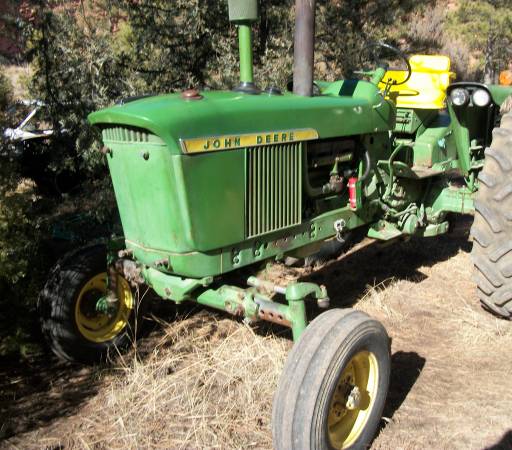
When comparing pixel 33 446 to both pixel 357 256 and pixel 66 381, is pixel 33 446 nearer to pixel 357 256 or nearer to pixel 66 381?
pixel 66 381

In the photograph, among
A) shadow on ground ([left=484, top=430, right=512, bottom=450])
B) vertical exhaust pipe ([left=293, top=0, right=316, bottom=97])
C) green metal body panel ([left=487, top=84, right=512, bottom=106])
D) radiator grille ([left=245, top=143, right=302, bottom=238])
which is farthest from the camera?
green metal body panel ([left=487, top=84, right=512, bottom=106])

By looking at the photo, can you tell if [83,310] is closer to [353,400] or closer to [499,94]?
[353,400]

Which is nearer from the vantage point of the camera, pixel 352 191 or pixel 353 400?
pixel 353 400

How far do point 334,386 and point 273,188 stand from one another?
3.70 ft

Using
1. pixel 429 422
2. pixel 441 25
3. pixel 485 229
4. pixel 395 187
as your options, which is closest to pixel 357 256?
pixel 395 187

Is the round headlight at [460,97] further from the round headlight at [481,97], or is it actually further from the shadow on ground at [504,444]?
the shadow on ground at [504,444]

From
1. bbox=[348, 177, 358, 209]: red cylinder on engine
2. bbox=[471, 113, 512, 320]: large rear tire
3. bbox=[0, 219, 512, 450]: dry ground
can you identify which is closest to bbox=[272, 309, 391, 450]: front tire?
bbox=[0, 219, 512, 450]: dry ground

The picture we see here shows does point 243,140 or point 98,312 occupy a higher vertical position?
point 243,140

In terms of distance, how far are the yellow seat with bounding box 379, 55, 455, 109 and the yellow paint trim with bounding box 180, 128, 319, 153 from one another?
6.20 ft

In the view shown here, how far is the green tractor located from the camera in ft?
8.51

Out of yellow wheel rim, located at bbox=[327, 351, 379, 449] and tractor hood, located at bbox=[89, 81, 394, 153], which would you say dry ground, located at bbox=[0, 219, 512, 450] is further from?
tractor hood, located at bbox=[89, 81, 394, 153]

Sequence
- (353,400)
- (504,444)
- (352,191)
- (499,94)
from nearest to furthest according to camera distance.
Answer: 1. (353,400)
2. (504,444)
3. (352,191)
4. (499,94)

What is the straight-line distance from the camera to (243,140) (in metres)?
2.83

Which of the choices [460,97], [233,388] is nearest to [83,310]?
[233,388]
